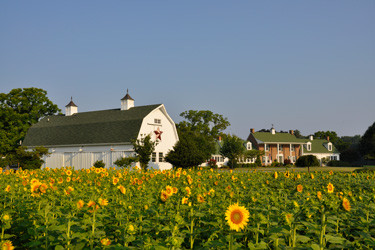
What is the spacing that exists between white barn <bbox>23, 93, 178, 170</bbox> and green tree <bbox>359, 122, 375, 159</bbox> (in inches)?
1699

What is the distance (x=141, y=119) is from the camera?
40969mm

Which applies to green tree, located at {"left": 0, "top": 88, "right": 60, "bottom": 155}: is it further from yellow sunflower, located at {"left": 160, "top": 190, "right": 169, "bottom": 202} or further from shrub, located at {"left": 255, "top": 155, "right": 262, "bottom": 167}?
yellow sunflower, located at {"left": 160, "top": 190, "right": 169, "bottom": 202}

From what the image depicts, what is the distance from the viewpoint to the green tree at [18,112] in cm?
5613

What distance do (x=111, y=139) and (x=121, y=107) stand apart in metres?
7.49

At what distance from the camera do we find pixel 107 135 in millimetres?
42656

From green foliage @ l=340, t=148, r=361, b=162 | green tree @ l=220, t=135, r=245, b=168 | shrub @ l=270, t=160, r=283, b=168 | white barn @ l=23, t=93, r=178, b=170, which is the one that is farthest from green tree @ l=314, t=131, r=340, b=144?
white barn @ l=23, t=93, r=178, b=170

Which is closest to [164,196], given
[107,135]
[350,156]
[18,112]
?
[107,135]

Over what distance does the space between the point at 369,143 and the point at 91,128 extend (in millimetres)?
52213

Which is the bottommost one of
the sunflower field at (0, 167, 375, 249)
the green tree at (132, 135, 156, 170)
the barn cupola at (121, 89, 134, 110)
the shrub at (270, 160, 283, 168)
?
the shrub at (270, 160, 283, 168)

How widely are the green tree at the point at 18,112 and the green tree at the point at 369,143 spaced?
2274 inches

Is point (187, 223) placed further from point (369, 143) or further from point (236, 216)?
point (369, 143)

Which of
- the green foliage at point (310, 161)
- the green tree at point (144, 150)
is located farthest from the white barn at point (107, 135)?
the green foliage at point (310, 161)

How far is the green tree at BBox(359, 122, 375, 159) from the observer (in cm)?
6900

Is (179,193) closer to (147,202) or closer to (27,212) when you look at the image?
(147,202)
